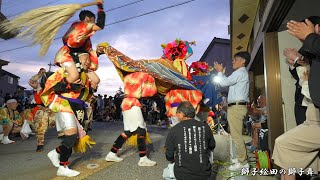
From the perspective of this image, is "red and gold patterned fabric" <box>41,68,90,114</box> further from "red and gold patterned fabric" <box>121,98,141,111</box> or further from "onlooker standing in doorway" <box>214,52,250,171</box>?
"onlooker standing in doorway" <box>214,52,250,171</box>

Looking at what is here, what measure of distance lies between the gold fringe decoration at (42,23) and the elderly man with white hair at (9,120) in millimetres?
5362

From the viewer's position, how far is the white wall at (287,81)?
4578 mm

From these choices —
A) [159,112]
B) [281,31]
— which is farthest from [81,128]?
[159,112]

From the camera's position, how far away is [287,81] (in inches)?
185

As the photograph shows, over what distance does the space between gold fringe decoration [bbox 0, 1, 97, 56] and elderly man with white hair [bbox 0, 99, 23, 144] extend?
5362mm

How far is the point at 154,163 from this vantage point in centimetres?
414

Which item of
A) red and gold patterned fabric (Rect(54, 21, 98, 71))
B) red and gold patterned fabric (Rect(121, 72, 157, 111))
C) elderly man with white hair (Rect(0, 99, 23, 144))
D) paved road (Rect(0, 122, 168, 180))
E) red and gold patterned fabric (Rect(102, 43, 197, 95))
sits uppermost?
red and gold patterned fabric (Rect(54, 21, 98, 71))

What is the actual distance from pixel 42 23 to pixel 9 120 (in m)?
5.76

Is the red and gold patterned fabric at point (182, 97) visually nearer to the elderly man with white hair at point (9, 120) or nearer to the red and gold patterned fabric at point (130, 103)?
the red and gold patterned fabric at point (130, 103)

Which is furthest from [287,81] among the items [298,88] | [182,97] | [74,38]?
[74,38]

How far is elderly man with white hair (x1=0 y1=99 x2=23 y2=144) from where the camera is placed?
7.61 meters

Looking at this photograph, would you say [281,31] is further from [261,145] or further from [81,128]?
[81,128]

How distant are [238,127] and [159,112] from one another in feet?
35.0

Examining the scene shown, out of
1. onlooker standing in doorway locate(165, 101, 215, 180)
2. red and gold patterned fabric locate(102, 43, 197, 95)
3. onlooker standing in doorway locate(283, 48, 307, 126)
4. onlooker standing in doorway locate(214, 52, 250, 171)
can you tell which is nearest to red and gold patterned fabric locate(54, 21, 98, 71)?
red and gold patterned fabric locate(102, 43, 197, 95)
